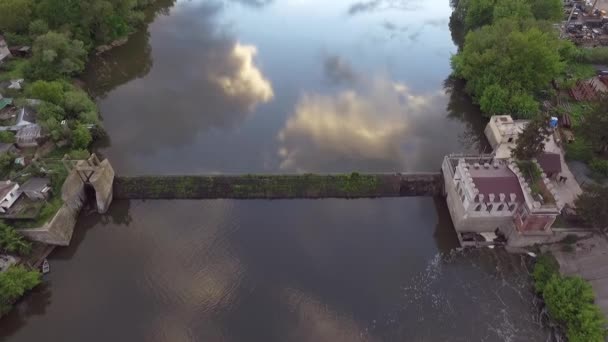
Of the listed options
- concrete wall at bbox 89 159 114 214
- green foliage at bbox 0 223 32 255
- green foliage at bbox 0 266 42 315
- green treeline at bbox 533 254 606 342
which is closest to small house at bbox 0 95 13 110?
concrete wall at bbox 89 159 114 214

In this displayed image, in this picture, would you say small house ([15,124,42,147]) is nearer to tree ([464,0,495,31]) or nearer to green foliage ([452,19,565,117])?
green foliage ([452,19,565,117])

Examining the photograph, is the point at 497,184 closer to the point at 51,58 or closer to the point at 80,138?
the point at 80,138

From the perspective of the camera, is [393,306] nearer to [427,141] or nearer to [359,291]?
[359,291]

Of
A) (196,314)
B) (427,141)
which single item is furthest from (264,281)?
(427,141)

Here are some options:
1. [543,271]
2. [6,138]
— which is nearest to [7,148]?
[6,138]

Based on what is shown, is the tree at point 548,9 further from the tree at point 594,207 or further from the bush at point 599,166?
the tree at point 594,207

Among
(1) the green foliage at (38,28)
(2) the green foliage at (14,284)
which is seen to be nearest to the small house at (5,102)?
(1) the green foliage at (38,28)
